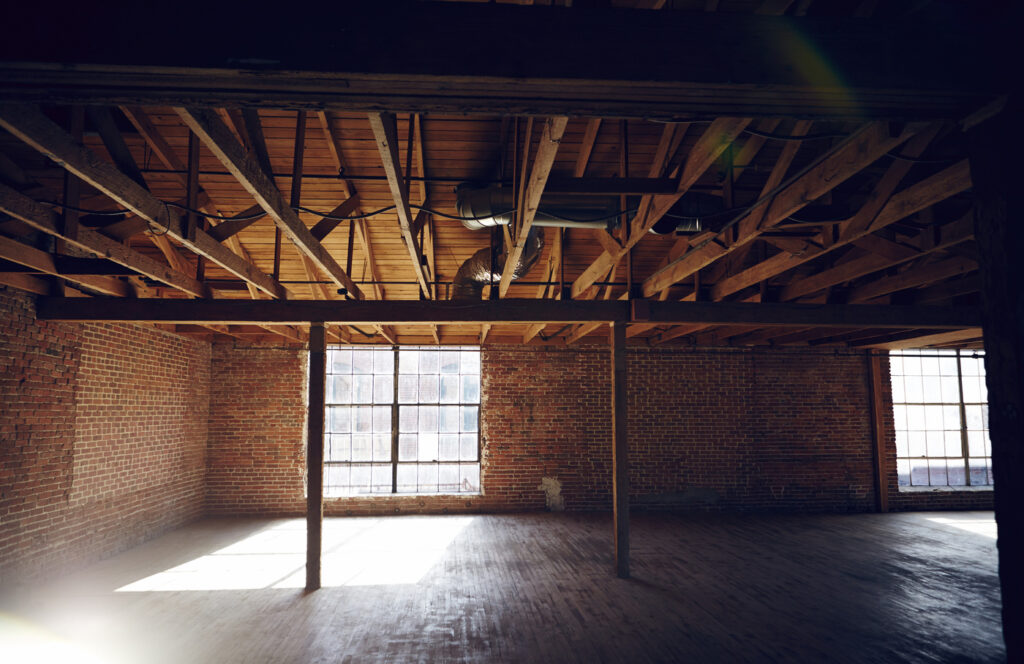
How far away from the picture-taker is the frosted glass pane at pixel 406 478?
9758mm

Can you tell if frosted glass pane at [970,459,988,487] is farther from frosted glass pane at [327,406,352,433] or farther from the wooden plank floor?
frosted glass pane at [327,406,352,433]

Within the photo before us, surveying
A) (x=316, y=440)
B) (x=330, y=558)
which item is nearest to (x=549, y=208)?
(x=316, y=440)

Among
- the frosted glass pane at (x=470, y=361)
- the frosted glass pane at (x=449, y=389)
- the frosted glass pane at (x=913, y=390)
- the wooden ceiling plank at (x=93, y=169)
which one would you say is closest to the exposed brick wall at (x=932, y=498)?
the frosted glass pane at (x=913, y=390)

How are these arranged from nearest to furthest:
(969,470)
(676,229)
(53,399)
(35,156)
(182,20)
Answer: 1. (182,20)
2. (676,229)
3. (35,156)
4. (53,399)
5. (969,470)

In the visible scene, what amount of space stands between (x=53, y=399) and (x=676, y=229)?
256 inches

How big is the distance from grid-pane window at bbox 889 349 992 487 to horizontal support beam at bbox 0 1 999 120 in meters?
10.3

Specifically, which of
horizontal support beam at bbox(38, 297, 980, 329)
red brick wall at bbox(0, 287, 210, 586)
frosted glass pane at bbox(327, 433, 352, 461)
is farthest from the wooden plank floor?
horizontal support beam at bbox(38, 297, 980, 329)

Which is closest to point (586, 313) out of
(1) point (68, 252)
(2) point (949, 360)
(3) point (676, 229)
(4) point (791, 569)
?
(3) point (676, 229)

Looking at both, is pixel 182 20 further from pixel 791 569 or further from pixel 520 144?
pixel 791 569

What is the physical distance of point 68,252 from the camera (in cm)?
498

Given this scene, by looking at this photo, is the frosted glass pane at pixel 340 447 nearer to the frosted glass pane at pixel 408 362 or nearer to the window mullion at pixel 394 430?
the window mullion at pixel 394 430

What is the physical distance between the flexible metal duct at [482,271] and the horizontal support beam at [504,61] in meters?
4.01

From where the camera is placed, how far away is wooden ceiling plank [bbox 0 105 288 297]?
2340mm

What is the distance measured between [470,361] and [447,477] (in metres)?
2.04
